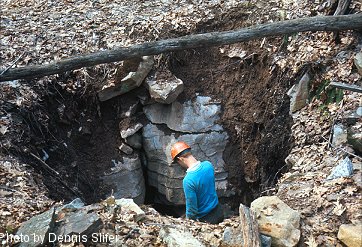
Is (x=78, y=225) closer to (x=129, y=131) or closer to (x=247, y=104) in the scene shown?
(x=129, y=131)

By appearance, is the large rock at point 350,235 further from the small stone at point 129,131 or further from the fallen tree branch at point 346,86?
the small stone at point 129,131

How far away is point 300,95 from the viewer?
24.1 ft

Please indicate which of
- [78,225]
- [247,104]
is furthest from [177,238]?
[247,104]

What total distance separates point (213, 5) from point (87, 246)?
18.7 feet

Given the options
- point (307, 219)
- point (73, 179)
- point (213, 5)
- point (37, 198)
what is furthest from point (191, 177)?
point (213, 5)

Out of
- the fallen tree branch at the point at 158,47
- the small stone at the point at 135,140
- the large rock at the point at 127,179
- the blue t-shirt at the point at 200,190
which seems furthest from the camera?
the small stone at the point at 135,140

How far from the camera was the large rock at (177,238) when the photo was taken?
191 inches

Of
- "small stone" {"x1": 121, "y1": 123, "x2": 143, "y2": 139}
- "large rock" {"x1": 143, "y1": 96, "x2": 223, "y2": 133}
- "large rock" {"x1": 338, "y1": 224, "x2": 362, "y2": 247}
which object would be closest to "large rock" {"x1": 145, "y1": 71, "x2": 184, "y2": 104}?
"large rock" {"x1": 143, "y1": 96, "x2": 223, "y2": 133}

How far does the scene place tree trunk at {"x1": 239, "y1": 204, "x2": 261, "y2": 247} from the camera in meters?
4.69

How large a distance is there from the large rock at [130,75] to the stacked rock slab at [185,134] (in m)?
0.67

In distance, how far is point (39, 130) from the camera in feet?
24.5

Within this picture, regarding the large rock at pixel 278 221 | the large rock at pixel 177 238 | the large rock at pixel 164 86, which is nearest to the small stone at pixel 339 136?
the large rock at pixel 278 221

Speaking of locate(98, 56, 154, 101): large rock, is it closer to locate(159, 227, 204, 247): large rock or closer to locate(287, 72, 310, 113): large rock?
locate(287, 72, 310, 113): large rock

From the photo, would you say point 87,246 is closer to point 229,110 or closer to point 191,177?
point 191,177
